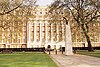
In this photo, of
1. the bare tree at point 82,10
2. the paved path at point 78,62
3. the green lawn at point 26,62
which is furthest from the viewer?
the bare tree at point 82,10

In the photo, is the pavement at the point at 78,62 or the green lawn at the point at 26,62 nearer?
the pavement at the point at 78,62

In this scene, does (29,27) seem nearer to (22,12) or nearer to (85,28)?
(85,28)

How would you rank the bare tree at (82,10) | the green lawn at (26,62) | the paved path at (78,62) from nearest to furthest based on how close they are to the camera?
1. the paved path at (78,62)
2. the green lawn at (26,62)
3. the bare tree at (82,10)

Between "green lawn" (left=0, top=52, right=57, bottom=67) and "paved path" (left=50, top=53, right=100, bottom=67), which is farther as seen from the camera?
"green lawn" (left=0, top=52, right=57, bottom=67)

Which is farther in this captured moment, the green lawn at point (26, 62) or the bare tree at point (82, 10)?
the bare tree at point (82, 10)

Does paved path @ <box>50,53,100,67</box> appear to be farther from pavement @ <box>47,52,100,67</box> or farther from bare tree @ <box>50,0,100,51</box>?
bare tree @ <box>50,0,100,51</box>

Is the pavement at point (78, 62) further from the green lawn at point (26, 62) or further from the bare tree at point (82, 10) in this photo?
the bare tree at point (82, 10)

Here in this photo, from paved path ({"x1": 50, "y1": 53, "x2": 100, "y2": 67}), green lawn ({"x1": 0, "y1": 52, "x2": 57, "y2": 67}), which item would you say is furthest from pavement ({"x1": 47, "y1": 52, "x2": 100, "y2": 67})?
green lawn ({"x1": 0, "y1": 52, "x2": 57, "y2": 67})

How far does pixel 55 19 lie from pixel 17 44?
213 feet

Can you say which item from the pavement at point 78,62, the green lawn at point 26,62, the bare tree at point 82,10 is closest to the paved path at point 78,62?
the pavement at point 78,62

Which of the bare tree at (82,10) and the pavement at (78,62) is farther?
the bare tree at (82,10)

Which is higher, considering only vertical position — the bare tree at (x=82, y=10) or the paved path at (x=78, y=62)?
the bare tree at (x=82, y=10)

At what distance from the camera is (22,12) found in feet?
141

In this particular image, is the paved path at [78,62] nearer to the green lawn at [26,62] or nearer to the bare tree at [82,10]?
the green lawn at [26,62]
